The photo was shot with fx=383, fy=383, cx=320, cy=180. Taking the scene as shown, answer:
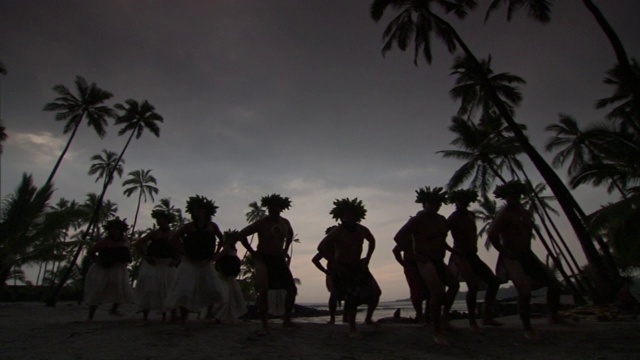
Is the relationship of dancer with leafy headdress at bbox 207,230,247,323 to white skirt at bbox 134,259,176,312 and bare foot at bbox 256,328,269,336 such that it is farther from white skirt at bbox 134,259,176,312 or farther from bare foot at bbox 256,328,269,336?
bare foot at bbox 256,328,269,336

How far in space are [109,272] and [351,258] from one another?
5239 millimetres

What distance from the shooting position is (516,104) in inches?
875

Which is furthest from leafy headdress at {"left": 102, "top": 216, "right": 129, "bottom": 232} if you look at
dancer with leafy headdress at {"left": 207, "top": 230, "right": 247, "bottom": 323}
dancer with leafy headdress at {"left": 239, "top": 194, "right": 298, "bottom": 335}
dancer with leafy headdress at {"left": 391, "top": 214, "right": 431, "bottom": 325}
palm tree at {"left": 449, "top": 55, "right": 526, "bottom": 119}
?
palm tree at {"left": 449, "top": 55, "right": 526, "bottom": 119}

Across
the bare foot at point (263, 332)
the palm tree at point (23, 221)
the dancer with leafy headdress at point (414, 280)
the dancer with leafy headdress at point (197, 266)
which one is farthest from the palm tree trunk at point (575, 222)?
the palm tree at point (23, 221)

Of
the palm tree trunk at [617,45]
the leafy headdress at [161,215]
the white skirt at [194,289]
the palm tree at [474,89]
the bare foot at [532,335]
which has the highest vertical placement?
the palm tree at [474,89]

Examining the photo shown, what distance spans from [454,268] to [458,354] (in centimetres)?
224

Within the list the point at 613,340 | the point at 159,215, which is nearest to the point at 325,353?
the point at 613,340

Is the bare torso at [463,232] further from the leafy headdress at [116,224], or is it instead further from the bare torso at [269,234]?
the leafy headdress at [116,224]

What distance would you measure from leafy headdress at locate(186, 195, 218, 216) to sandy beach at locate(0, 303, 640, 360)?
1875 millimetres

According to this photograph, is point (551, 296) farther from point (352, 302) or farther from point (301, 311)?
point (301, 311)

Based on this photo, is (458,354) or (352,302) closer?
(458,354)

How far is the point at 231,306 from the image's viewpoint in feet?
25.8

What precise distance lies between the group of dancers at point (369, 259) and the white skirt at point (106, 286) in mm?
991

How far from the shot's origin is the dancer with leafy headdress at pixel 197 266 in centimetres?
582
